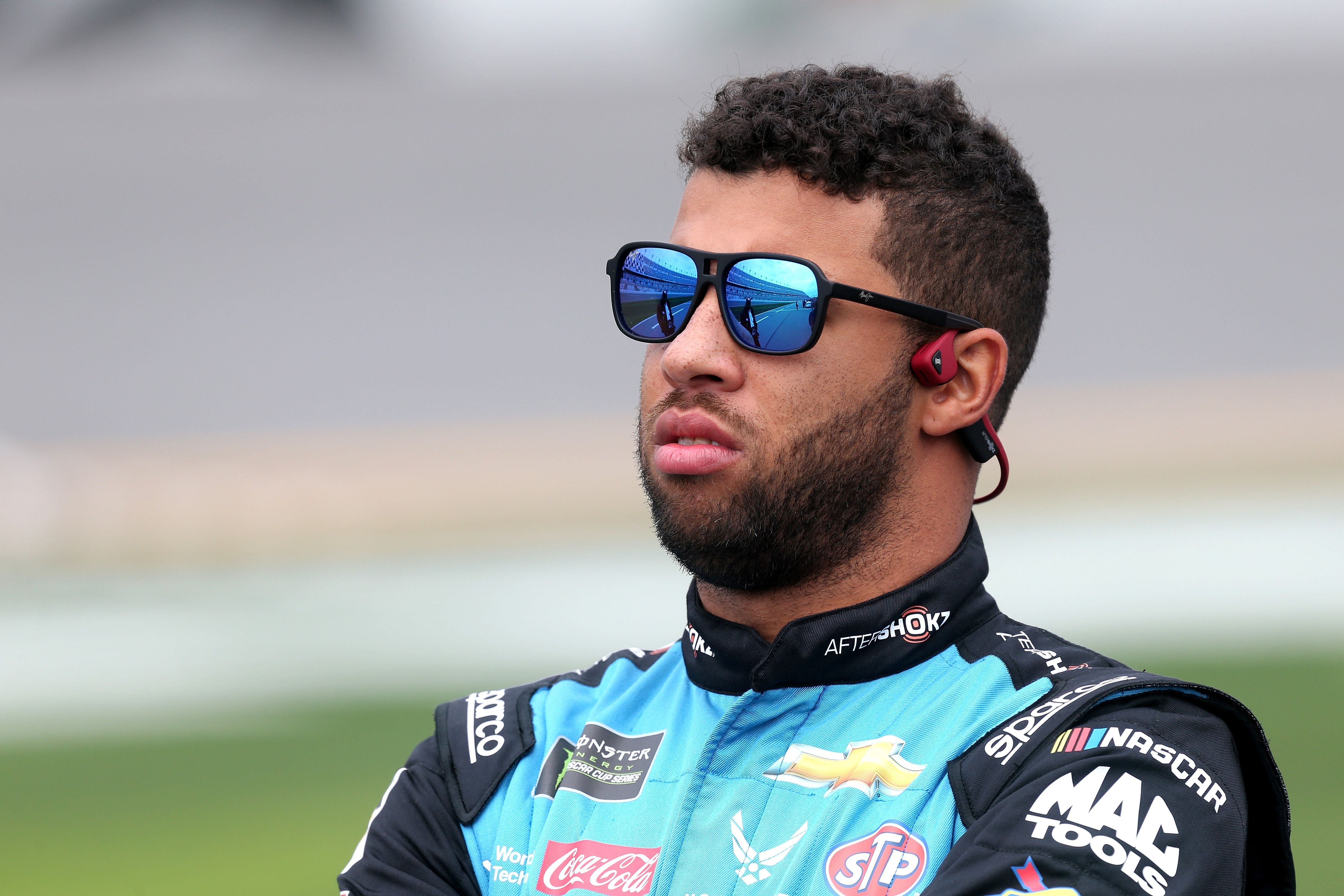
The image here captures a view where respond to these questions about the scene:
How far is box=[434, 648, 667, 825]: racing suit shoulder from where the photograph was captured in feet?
6.22

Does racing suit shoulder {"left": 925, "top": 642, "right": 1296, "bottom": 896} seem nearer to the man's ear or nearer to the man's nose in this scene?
the man's ear

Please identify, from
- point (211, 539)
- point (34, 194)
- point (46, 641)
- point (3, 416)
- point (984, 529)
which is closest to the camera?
point (46, 641)

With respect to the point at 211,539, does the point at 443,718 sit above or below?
below

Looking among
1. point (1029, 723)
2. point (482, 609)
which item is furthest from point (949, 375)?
point (482, 609)

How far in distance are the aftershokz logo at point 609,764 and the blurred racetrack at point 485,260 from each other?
10.2 metres

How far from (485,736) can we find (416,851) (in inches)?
7.1

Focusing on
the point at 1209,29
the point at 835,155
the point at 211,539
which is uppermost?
the point at 1209,29

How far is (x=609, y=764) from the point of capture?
1.89m

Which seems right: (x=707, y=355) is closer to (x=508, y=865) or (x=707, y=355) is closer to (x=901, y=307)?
(x=901, y=307)

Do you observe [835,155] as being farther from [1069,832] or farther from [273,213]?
[273,213]

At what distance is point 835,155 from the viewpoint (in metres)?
1.88

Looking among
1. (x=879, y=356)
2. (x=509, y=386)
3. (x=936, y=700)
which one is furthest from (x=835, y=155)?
(x=509, y=386)

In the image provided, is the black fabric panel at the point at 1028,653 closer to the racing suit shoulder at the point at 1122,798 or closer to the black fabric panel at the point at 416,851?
the racing suit shoulder at the point at 1122,798

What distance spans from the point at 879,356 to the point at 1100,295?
1683 centimetres
